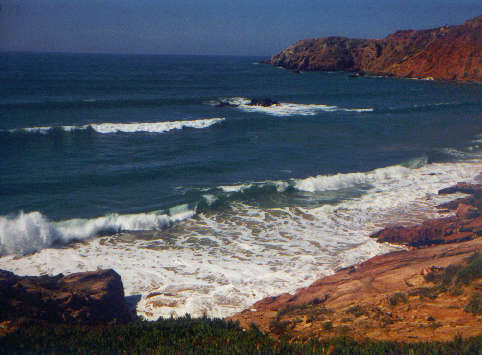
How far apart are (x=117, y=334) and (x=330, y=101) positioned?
1588 inches

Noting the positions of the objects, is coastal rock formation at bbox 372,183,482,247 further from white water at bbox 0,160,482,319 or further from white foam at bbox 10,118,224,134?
white foam at bbox 10,118,224,134

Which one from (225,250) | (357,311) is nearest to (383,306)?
(357,311)

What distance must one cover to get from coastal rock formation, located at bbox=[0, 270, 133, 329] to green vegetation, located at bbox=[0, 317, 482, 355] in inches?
25.5

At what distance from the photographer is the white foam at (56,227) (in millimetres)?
11375

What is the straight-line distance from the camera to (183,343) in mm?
4984

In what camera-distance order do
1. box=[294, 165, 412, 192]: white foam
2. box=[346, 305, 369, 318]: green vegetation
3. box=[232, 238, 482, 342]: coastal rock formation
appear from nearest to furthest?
box=[232, 238, 482, 342]: coastal rock formation
box=[346, 305, 369, 318]: green vegetation
box=[294, 165, 412, 192]: white foam

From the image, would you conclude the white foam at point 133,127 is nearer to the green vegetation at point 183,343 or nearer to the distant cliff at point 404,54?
the green vegetation at point 183,343

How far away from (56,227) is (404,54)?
75322mm

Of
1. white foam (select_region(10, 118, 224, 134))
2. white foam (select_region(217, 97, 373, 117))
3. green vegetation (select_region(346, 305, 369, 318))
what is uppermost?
white foam (select_region(217, 97, 373, 117))

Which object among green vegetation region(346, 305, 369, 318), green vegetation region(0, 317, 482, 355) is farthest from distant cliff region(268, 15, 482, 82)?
green vegetation region(0, 317, 482, 355)

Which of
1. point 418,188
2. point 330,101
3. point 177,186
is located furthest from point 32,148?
point 330,101

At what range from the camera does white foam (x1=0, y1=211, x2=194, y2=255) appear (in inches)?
448

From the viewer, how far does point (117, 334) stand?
545 centimetres

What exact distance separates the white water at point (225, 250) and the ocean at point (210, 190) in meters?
0.05
